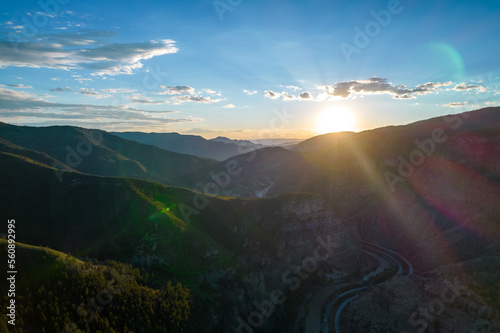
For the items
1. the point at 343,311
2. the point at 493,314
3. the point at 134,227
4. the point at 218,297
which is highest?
the point at 134,227

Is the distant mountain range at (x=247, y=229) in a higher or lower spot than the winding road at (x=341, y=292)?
higher

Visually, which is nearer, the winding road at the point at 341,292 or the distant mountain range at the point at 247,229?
the distant mountain range at the point at 247,229

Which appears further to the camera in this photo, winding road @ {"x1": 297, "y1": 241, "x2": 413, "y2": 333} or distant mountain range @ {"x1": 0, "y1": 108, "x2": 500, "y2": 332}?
winding road @ {"x1": 297, "y1": 241, "x2": 413, "y2": 333}

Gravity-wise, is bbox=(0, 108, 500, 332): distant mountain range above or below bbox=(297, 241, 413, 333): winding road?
above

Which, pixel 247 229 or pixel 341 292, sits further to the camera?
pixel 247 229

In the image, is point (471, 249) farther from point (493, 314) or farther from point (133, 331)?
point (133, 331)

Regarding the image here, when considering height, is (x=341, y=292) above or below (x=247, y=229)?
below

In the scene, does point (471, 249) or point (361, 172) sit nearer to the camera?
point (471, 249)

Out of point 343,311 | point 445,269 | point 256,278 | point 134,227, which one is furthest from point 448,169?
point 134,227
